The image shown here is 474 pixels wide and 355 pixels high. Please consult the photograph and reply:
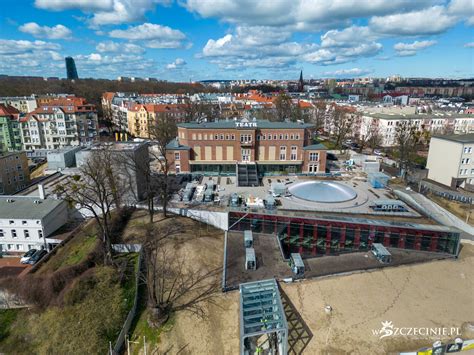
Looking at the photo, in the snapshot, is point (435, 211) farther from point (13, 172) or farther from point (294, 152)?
point (13, 172)

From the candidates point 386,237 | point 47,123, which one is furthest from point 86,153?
point 47,123

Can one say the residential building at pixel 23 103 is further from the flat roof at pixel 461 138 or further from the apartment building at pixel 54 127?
the flat roof at pixel 461 138

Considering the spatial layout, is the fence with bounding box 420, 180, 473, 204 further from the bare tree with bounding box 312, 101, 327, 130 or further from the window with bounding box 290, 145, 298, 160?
→ the bare tree with bounding box 312, 101, 327, 130

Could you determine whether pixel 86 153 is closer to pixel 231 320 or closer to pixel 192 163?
pixel 192 163

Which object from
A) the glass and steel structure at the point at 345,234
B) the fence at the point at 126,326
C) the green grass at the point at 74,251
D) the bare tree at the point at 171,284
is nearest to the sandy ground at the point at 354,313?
the bare tree at the point at 171,284

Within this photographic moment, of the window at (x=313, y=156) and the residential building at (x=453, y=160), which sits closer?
the residential building at (x=453, y=160)
